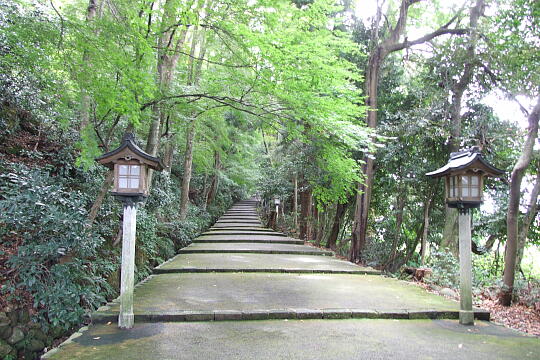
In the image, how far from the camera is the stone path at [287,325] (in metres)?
3.55

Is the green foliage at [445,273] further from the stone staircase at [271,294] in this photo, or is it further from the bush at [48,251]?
the bush at [48,251]

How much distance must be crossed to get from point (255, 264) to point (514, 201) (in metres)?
5.30

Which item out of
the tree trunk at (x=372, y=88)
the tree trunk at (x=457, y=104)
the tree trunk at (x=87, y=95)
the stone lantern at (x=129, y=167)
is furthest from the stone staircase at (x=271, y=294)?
the tree trunk at (x=457, y=104)

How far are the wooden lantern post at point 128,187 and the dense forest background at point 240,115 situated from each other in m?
1.29

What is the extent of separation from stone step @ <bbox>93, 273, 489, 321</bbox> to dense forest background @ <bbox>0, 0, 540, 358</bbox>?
3.49 feet

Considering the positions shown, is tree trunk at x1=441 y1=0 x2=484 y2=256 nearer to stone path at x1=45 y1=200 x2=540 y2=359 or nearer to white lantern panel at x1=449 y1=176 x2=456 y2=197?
stone path at x1=45 y1=200 x2=540 y2=359

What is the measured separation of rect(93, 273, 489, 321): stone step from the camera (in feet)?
15.3

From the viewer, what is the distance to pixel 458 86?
1019 centimetres

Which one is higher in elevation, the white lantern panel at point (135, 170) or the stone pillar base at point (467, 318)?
the white lantern panel at point (135, 170)

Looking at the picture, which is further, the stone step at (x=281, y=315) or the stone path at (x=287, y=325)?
the stone step at (x=281, y=315)

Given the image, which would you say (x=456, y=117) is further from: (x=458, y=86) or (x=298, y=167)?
(x=298, y=167)

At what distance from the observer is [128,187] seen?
421cm

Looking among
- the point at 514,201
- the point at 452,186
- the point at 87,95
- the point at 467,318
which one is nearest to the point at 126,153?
the point at 87,95

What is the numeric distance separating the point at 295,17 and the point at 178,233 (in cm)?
829
